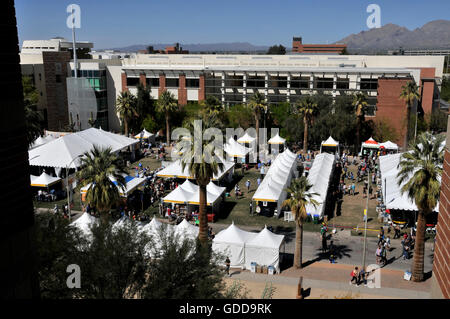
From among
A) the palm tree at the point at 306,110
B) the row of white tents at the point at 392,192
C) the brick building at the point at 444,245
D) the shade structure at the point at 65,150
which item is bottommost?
the row of white tents at the point at 392,192

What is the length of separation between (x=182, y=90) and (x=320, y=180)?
121 feet

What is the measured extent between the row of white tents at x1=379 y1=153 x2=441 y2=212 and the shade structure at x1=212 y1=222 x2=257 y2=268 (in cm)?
957

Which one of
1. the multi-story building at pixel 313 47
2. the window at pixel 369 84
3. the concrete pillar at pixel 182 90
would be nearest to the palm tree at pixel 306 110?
the window at pixel 369 84

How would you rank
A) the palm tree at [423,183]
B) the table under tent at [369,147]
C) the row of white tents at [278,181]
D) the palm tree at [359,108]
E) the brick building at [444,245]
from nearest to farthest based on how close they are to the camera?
the brick building at [444,245] → the palm tree at [423,183] → the row of white tents at [278,181] → the table under tent at [369,147] → the palm tree at [359,108]

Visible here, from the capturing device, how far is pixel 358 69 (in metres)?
61.2

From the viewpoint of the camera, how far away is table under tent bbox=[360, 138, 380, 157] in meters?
51.5

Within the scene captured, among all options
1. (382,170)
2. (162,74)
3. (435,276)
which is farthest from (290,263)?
(162,74)

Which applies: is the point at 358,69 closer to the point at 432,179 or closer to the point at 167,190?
the point at 167,190

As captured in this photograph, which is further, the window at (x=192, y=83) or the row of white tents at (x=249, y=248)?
the window at (x=192, y=83)

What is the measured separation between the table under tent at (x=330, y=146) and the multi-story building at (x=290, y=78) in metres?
8.62

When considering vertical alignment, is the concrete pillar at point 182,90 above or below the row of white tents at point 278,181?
above

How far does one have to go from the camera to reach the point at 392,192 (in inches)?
1277

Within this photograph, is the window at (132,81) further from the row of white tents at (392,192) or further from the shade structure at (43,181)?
the row of white tents at (392,192)

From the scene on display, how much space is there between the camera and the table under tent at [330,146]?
170ft
